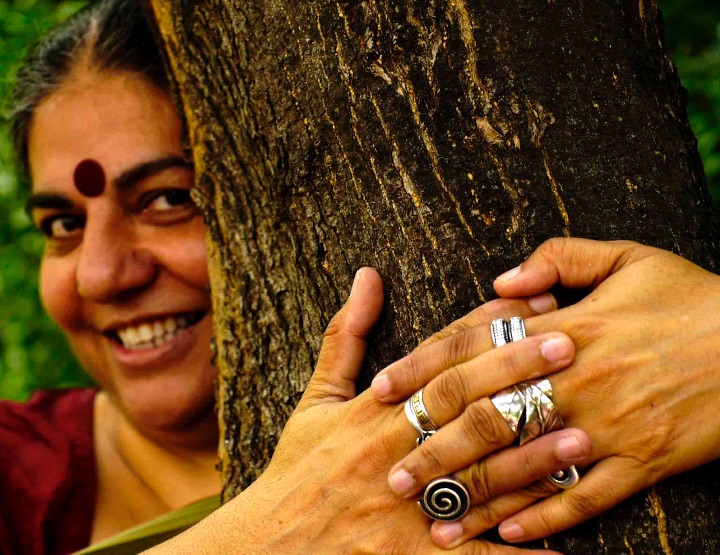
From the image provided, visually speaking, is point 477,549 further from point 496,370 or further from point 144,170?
point 144,170

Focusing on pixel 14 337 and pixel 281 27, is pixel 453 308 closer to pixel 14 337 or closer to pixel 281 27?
pixel 281 27

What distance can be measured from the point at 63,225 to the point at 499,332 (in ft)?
6.13

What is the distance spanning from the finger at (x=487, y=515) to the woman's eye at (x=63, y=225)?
70.7 inches

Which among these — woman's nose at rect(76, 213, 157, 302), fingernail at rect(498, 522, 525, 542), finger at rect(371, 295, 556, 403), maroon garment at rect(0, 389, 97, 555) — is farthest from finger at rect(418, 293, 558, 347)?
maroon garment at rect(0, 389, 97, 555)

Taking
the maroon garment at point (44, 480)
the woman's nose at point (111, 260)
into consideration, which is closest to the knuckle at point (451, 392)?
the woman's nose at point (111, 260)

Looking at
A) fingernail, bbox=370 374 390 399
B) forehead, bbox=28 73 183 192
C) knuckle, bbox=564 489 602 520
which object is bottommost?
knuckle, bbox=564 489 602 520

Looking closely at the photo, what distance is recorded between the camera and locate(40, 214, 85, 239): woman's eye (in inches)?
102

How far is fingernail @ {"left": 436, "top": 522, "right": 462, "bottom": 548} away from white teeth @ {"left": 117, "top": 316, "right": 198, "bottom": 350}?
1586 mm

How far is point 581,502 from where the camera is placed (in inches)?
46.7

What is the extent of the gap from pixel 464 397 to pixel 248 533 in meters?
0.49

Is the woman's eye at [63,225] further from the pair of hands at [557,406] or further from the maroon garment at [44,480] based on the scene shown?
the pair of hands at [557,406]

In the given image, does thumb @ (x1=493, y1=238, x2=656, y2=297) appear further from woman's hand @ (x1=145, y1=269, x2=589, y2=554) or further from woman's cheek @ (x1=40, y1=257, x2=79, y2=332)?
woman's cheek @ (x1=40, y1=257, x2=79, y2=332)

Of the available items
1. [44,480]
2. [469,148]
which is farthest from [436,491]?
[44,480]

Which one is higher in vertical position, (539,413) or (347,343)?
(347,343)
